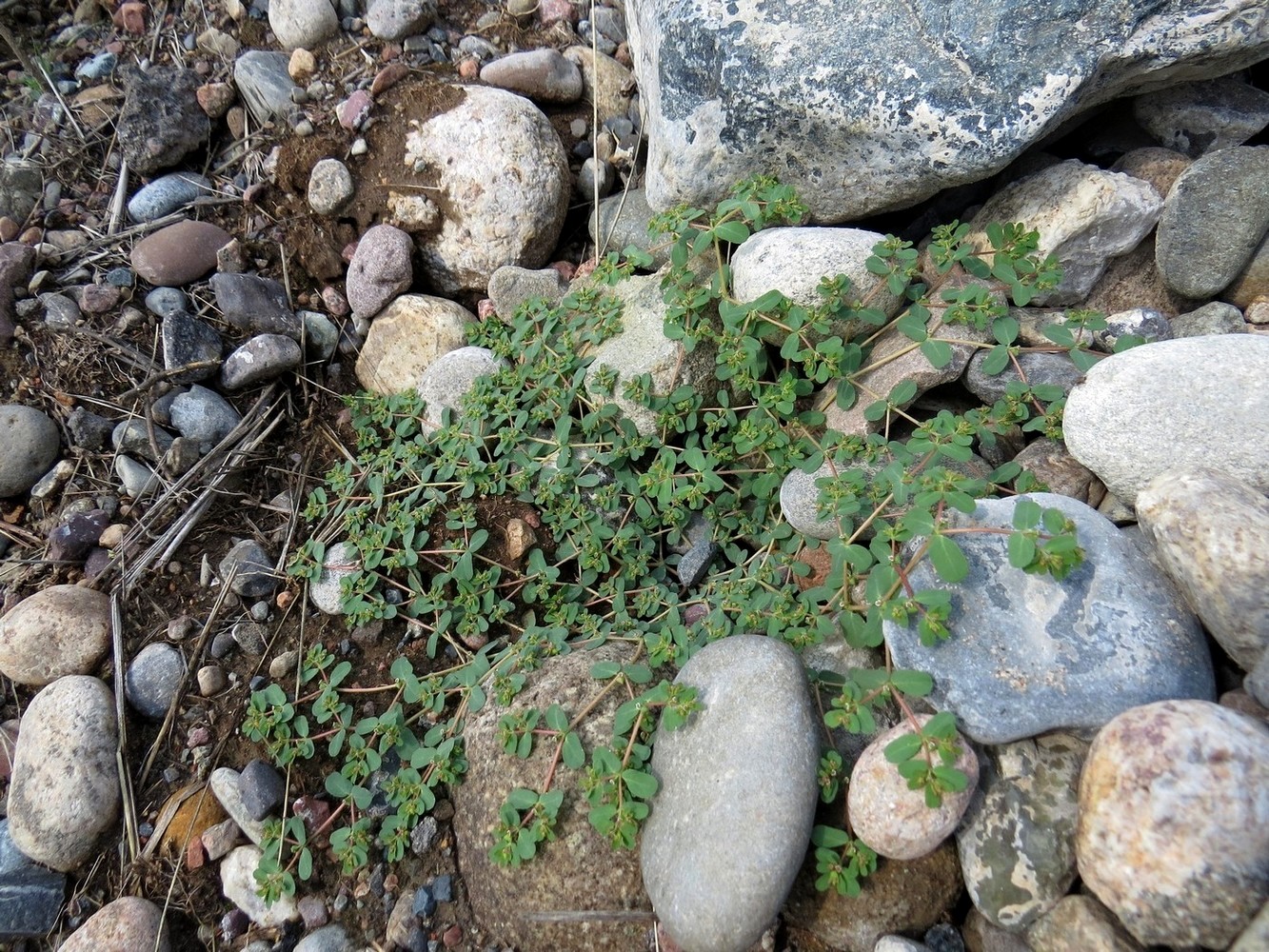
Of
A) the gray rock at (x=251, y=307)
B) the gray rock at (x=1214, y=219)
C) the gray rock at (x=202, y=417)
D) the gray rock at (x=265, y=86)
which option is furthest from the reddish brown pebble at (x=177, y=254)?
the gray rock at (x=1214, y=219)

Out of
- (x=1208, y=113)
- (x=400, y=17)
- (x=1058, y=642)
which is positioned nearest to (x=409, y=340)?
(x=400, y=17)

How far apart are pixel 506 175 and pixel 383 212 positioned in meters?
0.58

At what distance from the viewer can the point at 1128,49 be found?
96.0 inches

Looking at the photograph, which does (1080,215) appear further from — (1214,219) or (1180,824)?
(1180,824)

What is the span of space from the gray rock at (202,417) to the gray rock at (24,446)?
1.59ft

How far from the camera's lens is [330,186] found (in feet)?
12.0

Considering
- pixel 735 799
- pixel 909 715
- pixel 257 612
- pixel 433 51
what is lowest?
pixel 257 612

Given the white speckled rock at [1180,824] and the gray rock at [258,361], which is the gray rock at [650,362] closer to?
the gray rock at [258,361]

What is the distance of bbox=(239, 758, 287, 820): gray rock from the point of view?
255 cm

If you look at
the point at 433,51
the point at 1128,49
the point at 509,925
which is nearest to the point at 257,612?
the point at 509,925

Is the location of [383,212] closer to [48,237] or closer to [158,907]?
[48,237]

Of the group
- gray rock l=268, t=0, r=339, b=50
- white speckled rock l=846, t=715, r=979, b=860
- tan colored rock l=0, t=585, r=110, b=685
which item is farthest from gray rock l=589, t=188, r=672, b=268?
tan colored rock l=0, t=585, r=110, b=685

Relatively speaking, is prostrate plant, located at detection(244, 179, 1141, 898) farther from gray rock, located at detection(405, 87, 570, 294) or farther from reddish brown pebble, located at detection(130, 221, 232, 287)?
reddish brown pebble, located at detection(130, 221, 232, 287)

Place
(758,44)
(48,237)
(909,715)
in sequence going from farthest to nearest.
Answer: (48,237)
(758,44)
(909,715)
